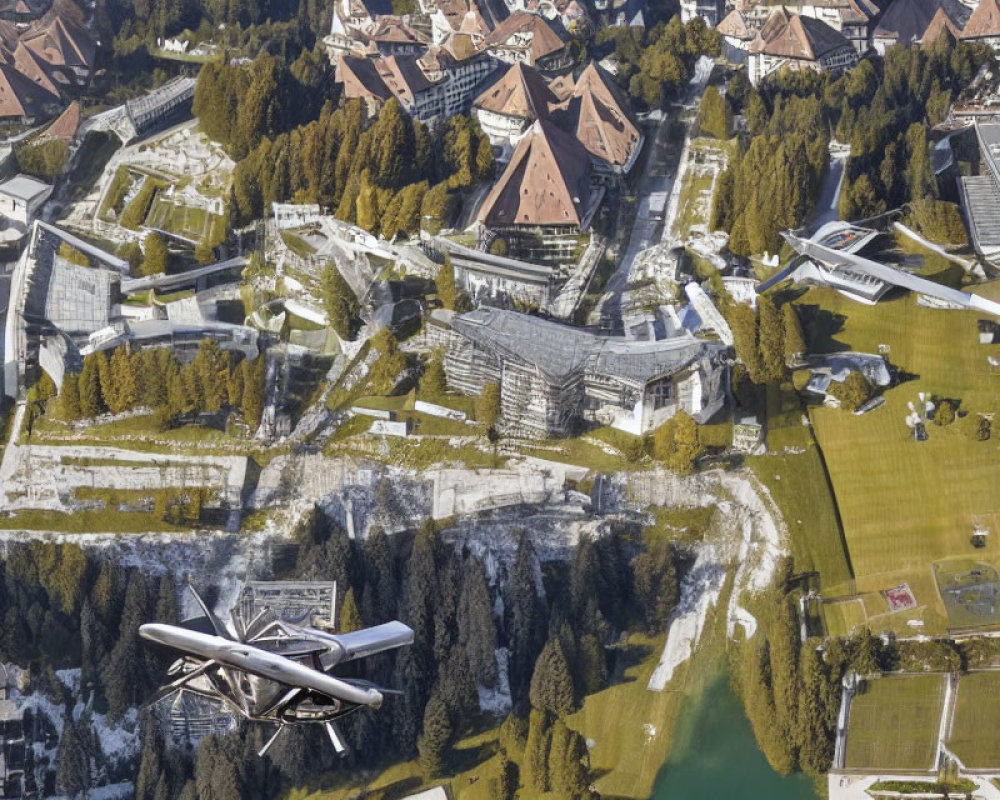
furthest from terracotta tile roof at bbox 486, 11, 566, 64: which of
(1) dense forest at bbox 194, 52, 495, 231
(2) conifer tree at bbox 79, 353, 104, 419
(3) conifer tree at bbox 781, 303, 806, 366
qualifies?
(2) conifer tree at bbox 79, 353, 104, 419

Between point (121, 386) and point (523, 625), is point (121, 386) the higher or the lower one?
the higher one

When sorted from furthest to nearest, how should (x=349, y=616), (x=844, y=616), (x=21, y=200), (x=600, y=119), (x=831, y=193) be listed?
(x=600, y=119) → (x=21, y=200) → (x=831, y=193) → (x=844, y=616) → (x=349, y=616)

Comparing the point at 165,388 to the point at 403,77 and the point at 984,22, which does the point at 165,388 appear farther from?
the point at 984,22

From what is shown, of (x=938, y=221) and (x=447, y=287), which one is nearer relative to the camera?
(x=447, y=287)

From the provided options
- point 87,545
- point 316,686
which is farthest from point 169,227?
point 316,686

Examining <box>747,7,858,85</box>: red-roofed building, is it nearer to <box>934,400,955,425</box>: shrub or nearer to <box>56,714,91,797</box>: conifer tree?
<box>934,400,955,425</box>: shrub

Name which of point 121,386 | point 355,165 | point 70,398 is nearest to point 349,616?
point 121,386

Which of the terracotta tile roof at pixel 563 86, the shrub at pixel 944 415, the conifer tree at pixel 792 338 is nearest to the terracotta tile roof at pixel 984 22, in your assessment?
the terracotta tile roof at pixel 563 86

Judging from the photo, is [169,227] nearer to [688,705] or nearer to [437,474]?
[437,474]
